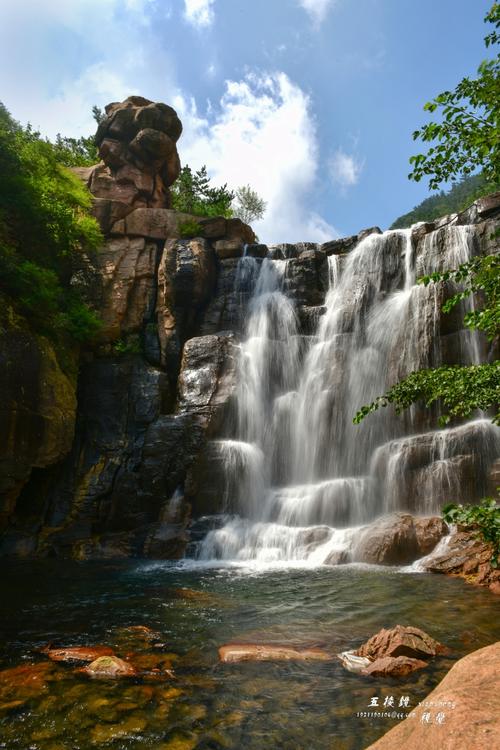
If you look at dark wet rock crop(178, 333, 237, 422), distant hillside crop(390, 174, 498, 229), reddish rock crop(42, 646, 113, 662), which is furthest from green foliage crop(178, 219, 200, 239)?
distant hillside crop(390, 174, 498, 229)

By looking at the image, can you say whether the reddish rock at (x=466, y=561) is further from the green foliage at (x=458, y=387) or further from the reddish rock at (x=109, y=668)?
the reddish rock at (x=109, y=668)

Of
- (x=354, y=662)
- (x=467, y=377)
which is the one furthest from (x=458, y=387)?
(x=354, y=662)

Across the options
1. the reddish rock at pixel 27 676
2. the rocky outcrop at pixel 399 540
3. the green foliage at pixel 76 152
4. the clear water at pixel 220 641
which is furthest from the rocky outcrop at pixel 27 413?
the green foliage at pixel 76 152

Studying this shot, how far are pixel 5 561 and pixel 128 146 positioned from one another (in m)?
25.9

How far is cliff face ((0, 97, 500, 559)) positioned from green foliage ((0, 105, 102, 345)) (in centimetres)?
138

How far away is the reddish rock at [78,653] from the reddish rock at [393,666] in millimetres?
3365

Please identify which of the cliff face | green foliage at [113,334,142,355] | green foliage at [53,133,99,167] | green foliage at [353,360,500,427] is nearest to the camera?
green foliage at [353,360,500,427]

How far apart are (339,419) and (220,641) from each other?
12098 millimetres

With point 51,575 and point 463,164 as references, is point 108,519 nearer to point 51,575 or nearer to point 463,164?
point 51,575

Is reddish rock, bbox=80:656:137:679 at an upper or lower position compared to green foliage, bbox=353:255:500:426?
lower

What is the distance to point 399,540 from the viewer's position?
12203mm

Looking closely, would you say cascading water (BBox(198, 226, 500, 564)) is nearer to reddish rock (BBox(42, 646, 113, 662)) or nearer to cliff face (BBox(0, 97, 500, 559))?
cliff face (BBox(0, 97, 500, 559))

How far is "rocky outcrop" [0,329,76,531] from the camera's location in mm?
14039

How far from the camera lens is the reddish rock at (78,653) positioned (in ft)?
19.5
